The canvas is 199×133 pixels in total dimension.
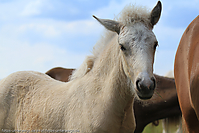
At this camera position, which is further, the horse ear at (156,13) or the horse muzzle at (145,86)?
the horse ear at (156,13)

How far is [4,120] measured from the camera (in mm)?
3314

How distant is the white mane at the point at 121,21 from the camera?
2533 mm

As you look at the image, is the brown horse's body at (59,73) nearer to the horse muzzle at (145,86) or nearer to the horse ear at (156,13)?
the horse ear at (156,13)

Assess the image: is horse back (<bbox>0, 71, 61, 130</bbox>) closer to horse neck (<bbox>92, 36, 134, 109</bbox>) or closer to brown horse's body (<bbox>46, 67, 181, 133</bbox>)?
horse neck (<bbox>92, 36, 134, 109</bbox>)

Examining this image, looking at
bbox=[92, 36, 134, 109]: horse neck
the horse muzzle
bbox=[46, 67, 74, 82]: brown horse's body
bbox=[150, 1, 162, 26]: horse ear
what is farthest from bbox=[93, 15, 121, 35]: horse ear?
bbox=[46, 67, 74, 82]: brown horse's body

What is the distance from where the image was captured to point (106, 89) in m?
2.63

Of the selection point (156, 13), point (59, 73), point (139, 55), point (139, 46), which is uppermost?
point (156, 13)

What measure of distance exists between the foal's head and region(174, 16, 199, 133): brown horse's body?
444 mm

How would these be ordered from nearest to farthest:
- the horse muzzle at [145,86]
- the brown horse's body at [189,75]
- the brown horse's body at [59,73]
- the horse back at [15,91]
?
the horse muzzle at [145,86]
the brown horse's body at [189,75]
the horse back at [15,91]
the brown horse's body at [59,73]

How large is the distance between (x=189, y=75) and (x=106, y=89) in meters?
1.02

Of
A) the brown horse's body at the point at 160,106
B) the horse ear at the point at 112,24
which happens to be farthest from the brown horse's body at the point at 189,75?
the brown horse's body at the point at 160,106

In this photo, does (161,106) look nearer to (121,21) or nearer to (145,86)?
(121,21)

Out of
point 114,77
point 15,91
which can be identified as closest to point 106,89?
point 114,77

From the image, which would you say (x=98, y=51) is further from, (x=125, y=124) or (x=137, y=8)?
(x=125, y=124)
